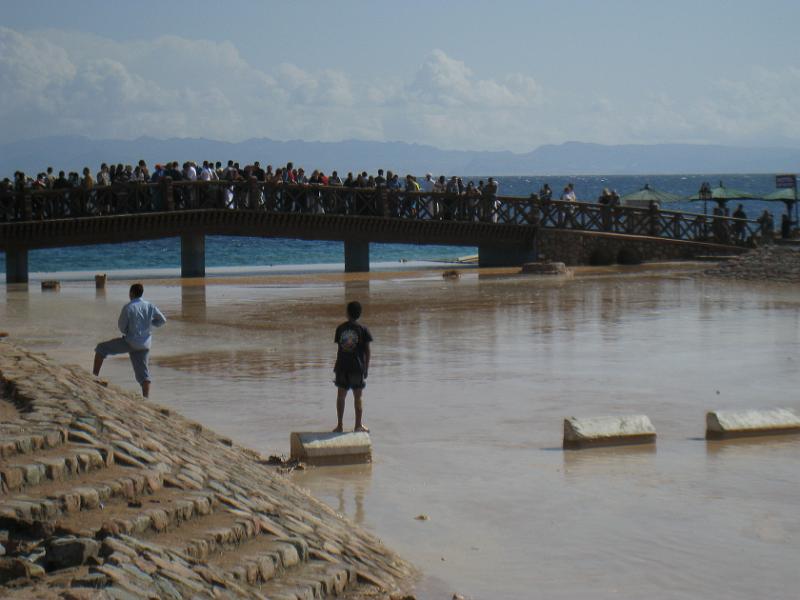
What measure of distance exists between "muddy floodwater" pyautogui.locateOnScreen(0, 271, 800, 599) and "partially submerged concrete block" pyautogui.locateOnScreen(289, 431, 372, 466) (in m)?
0.22

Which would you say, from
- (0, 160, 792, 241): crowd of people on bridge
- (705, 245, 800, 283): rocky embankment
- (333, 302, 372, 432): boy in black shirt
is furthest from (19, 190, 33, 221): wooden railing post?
(333, 302, 372, 432): boy in black shirt

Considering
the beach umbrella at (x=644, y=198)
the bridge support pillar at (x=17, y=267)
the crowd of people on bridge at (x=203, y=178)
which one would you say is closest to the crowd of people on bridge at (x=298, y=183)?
the crowd of people on bridge at (x=203, y=178)

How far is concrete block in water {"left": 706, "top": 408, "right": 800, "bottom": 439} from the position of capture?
1191 centimetres

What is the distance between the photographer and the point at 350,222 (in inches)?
1464

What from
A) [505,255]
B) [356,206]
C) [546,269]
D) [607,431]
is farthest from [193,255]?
[607,431]

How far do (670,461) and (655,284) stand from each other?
2017 centimetres

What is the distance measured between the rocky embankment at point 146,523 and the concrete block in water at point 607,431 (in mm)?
3004

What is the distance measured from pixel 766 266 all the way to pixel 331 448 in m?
23.5

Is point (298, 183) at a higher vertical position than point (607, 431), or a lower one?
higher

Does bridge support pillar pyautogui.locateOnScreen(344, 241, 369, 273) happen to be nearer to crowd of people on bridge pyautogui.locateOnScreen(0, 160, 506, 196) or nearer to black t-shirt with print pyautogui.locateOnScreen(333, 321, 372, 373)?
crowd of people on bridge pyautogui.locateOnScreen(0, 160, 506, 196)

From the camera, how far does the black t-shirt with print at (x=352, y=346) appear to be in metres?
11.4

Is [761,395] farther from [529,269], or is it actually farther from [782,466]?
[529,269]

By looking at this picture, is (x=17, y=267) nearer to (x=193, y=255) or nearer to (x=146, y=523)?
(x=193, y=255)

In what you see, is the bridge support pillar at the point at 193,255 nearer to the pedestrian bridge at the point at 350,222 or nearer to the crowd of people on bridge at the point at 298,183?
the pedestrian bridge at the point at 350,222
